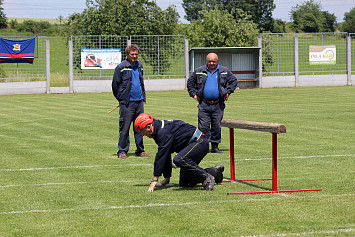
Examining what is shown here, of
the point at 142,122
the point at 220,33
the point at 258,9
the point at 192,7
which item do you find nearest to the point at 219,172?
the point at 142,122

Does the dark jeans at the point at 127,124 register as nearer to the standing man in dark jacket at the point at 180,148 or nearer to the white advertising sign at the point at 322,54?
the standing man in dark jacket at the point at 180,148

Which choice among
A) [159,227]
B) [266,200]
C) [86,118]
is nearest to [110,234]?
[159,227]

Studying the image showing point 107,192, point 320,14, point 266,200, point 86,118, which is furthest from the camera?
point 320,14

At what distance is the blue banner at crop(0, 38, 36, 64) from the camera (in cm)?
4309

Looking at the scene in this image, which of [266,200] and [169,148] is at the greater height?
[169,148]

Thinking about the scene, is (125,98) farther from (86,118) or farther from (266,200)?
Answer: (86,118)

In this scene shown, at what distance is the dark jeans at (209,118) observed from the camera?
13.9m

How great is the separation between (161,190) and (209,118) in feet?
15.9

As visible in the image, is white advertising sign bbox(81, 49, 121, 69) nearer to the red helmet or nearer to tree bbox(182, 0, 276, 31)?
the red helmet

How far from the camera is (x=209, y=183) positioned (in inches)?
361

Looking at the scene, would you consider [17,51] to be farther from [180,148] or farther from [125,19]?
[180,148]

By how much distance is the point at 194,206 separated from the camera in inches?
315

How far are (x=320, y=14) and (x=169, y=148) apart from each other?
375 feet

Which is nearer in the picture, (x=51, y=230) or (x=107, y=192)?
(x=51, y=230)
